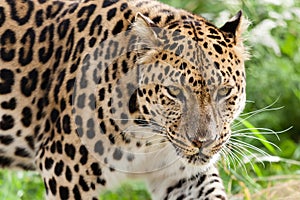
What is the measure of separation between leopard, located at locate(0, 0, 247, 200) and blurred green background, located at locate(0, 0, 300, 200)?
168 cm

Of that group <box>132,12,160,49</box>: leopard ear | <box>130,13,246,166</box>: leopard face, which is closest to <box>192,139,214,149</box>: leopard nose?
<box>130,13,246,166</box>: leopard face

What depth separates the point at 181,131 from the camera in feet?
21.0

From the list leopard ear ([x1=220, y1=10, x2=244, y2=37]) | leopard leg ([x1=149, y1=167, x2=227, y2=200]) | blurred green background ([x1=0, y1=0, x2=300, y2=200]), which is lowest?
blurred green background ([x1=0, y1=0, x2=300, y2=200])

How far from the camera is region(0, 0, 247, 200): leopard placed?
21.2 feet

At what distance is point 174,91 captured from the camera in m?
6.44

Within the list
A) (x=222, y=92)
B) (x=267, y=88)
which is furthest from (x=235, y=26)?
(x=267, y=88)

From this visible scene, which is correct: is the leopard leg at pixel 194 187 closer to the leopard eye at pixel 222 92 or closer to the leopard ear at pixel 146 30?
the leopard eye at pixel 222 92

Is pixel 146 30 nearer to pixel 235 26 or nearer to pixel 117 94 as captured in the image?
pixel 117 94

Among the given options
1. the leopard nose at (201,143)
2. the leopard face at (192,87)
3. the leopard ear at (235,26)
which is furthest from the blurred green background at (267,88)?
the leopard nose at (201,143)

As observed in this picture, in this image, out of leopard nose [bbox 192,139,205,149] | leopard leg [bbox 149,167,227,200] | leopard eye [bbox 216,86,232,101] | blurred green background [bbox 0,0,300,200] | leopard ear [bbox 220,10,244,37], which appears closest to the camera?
leopard nose [bbox 192,139,205,149]

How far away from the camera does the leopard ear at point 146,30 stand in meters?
6.49

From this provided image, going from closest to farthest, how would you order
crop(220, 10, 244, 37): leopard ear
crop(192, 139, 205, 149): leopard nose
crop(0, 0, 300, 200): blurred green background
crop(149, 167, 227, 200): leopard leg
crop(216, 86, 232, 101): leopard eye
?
crop(192, 139, 205, 149): leopard nose < crop(216, 86, 232, 101): leopard eye < crop(220, 10, 244, 37): leopard ear < crop(149, 167, 227, 200): leopard leg < crop(0, 0, 300, 200): blurred green background

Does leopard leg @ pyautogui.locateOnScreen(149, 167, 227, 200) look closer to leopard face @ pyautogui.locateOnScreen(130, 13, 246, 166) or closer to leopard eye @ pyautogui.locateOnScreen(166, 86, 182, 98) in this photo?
leopard face @ pyautogui.locateOnScreen(130, 13, 246, 166)

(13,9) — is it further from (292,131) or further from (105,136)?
(292,131)
